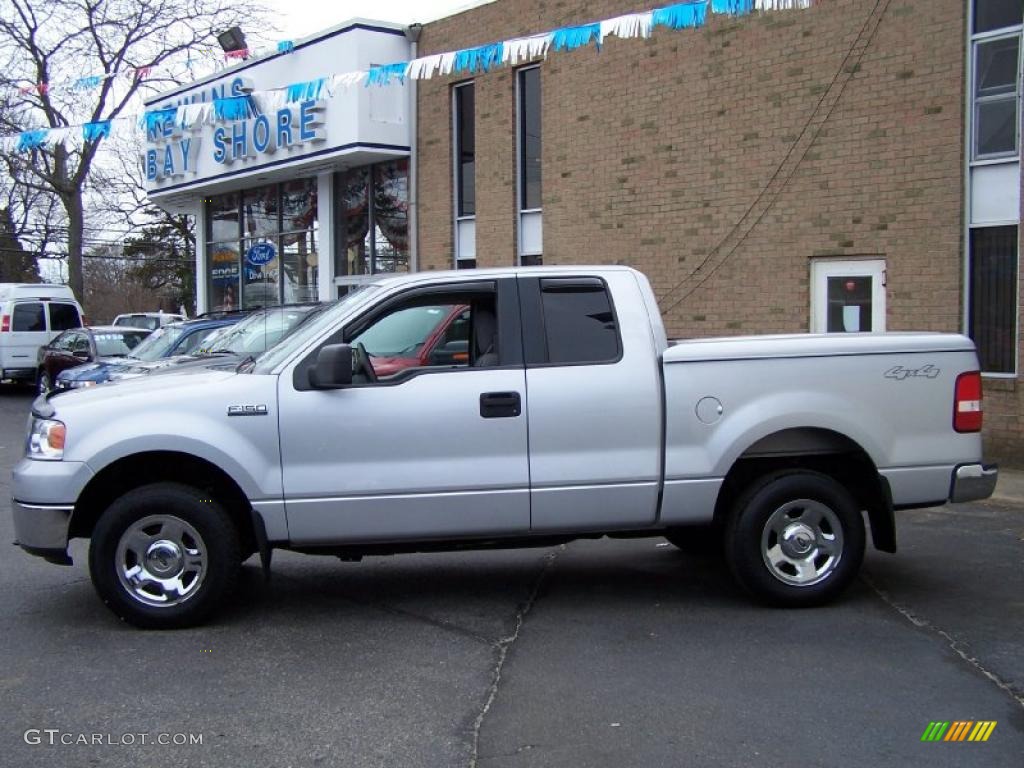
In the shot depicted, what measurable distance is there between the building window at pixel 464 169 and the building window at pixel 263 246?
4.05 metres

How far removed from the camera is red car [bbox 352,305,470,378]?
19.5 ft

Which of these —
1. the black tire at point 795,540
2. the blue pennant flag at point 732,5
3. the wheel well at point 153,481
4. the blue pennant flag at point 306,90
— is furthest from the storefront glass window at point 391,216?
the black tire at point 795,540

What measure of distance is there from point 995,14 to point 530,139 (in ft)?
22.9

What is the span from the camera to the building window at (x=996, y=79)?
10977 millimetres

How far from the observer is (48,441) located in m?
5.62

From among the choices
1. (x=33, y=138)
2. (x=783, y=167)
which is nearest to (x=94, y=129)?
(x=33, y=138)

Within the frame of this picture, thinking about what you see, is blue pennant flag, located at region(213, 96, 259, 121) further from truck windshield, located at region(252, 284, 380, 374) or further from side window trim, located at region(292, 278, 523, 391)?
side window trim, located at region(292, 278, 523, 391)

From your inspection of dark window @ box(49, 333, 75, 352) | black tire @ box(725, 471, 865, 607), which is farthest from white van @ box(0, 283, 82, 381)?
black tire @ box(725, 471, 865, 607)

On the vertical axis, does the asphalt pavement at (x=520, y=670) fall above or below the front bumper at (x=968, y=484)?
below

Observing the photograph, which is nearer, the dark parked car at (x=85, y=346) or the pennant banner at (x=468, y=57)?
the pennant banner at (x=468, y=57)

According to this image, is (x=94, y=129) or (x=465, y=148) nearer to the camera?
(x=94, y=129)

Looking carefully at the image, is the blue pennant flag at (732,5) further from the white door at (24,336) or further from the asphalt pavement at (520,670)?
the white door at (24,336)

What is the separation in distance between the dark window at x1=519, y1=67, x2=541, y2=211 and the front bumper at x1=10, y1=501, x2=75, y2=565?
11.4 m

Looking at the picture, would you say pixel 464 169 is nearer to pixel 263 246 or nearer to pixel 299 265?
pixel 299 265
